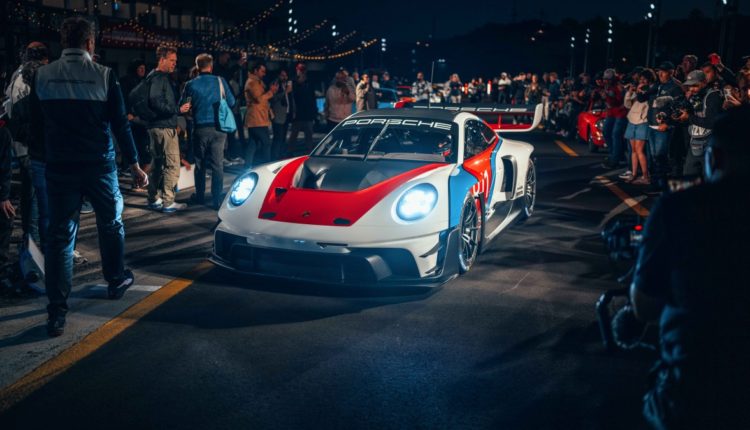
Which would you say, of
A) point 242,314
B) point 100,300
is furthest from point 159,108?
point 242,314

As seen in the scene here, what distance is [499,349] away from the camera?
15.0 ft

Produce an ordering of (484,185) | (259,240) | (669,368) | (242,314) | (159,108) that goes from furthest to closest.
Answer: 1. (159,108)
2. (484,185)
3. (259,240)
4. (242,314)
5. (669,368)

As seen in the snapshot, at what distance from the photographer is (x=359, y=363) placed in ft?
14.2

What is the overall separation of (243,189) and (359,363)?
2463 millimetres

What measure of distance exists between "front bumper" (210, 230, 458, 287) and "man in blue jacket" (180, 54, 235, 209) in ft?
11.4

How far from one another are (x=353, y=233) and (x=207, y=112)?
4.04m

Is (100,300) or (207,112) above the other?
(207,112)

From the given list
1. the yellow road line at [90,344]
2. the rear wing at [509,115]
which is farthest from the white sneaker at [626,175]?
the yellow road line at [90,344]

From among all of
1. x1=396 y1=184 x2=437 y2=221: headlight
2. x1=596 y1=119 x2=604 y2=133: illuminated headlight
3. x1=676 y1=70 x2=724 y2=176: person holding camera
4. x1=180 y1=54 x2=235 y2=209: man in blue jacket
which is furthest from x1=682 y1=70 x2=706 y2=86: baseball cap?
x1=596 y1=119 x2=604 y2=133: illuminated headlight

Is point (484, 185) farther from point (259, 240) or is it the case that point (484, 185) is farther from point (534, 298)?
point (259, 240)

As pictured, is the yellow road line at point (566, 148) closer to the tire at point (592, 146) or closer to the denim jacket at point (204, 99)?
the tire at point (592, 146)

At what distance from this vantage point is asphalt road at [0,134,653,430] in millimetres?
3645

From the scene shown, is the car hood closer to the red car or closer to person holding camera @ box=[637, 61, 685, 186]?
person holding camera @ box=[637, 61, 685, 186]

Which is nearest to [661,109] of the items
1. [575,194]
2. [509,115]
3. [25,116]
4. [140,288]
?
[575,194]
